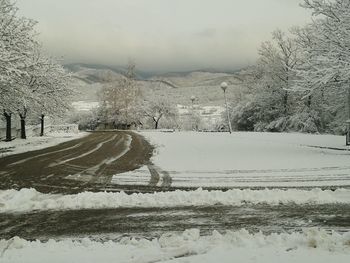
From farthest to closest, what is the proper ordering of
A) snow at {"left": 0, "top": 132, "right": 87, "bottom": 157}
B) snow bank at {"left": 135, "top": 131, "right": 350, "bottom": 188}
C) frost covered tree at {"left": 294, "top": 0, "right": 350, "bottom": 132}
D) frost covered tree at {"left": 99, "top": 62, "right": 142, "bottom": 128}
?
frost covered tree at {"left": 99, "top": 62, "right": 142, "bottom": 128}
snow at {"left": 0, "top": 132, "right": 87, "bottom": 157}
frost covered tree at {"left": 294, "top": 0, "right": 350, "bottom": 132}
snow bank at {"left": 135, "top": 131, "right": 350, "bottom": 188}

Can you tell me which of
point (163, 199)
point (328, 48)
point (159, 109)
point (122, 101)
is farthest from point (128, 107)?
point (163, 199)

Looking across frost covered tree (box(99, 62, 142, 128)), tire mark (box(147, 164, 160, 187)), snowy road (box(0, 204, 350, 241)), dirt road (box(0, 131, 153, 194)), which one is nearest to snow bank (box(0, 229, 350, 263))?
snowy road (box(0, 204, 350, 241))

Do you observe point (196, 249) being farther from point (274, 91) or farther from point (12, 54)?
point (274, 91)

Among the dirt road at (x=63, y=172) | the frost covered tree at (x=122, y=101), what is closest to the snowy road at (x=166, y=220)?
the dirt road at (x=63, y=172)

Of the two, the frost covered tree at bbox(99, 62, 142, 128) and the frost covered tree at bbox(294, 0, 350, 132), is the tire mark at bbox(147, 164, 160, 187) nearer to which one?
the frost covered tree at bbox(294, 0, 350, 132)

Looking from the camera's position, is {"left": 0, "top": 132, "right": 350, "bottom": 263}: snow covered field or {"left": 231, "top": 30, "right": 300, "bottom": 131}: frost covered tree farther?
{"left": 231, "top": 30, "right": 300, "bottom": 131}: frost covered tree

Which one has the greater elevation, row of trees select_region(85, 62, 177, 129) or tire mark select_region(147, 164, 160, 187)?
row of trees select_region(85, 62, 177, 129)

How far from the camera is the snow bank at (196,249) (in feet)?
19.9

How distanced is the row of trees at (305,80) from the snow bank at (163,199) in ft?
31.5

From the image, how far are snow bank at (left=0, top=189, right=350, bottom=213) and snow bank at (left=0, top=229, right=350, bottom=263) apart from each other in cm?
270

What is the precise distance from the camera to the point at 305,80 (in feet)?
66.8

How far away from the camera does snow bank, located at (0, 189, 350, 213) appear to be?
32.0 feet

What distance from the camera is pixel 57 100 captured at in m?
38.7

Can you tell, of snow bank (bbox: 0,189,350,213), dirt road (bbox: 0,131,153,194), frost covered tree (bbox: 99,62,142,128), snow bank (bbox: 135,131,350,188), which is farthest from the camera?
frost covered tree (bbox: 99,62,142,128)
